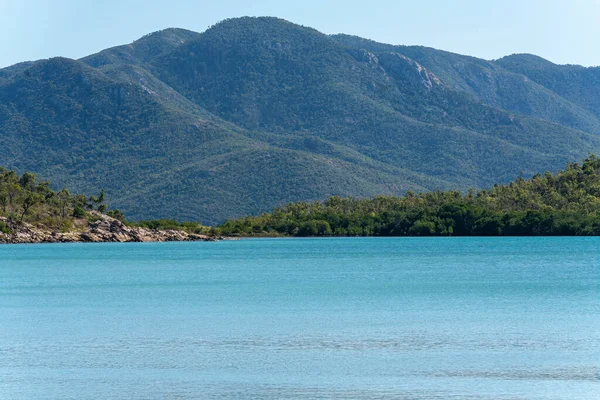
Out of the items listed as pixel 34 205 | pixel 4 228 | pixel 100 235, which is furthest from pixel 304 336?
pixel 100 235

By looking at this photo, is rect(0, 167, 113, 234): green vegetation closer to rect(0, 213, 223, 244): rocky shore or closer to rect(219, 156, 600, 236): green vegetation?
rect(0, 213, 223, 244): rocky shore

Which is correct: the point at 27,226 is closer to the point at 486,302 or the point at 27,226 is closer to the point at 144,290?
the point at 144,290

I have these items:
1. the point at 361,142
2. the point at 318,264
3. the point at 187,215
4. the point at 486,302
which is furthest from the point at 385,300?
the point at 361,142

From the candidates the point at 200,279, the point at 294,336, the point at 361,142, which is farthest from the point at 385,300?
the point at 361,142

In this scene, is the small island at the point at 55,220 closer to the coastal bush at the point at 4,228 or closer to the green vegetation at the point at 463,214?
the coastal bush at the point at 4,228

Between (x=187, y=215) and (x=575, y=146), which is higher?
(x=575, y=146)

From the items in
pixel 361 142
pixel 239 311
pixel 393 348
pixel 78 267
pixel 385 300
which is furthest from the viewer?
pixel 361 142

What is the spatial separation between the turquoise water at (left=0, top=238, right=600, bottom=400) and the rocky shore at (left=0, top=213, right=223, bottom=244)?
59946mm

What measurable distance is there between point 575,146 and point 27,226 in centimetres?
11453

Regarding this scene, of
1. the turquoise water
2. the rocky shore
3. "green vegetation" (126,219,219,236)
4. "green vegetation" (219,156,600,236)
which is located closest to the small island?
the rocky shore

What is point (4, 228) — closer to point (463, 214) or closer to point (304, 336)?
point (463, 214)

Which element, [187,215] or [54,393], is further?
[187,215]

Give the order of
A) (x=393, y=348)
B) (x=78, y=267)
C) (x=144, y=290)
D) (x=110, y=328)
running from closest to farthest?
(x=393, y=348) < (x=110, y=328) < (x=144, y=290) < (x=78, y=267)

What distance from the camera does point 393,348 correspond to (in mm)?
27219
